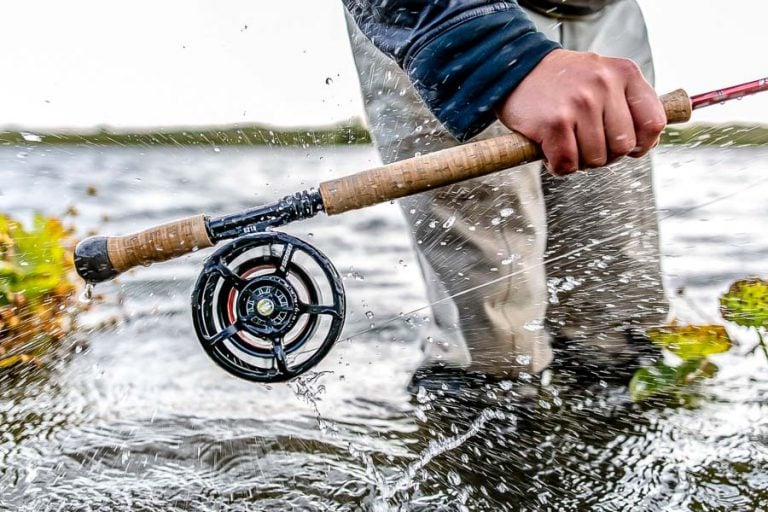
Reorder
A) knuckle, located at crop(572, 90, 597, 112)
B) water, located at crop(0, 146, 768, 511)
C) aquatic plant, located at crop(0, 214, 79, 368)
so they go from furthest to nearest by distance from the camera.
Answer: aquatic plant, located at crop(0, 214, 79, 368) < water, located at crop(0, 146, 768, 511) < knuckle, located at crop(572, 90, 597, 112)

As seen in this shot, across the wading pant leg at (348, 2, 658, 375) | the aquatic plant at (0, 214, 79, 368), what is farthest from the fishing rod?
the aquatic plant at (0, 214, 79, 368)

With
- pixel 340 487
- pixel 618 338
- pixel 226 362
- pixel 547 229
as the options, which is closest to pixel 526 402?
pixel 618 338

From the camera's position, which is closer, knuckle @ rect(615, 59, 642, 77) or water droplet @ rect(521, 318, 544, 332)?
knuckle @ rect(615, 59, 642, 77)

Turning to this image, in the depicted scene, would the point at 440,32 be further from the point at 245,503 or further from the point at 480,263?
the point at 245,503

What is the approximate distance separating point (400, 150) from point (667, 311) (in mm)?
915

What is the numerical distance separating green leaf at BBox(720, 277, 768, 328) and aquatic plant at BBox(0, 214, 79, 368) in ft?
6.33

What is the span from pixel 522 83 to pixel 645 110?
8.3 inches

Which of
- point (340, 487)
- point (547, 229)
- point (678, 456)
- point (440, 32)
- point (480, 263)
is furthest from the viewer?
point (547, 229)

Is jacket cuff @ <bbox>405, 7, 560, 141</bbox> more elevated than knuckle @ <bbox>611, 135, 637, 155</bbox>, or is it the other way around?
jacket cuff @ <bbox>405, 7, 560, 141</bbox>

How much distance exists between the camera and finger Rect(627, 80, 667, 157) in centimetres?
119

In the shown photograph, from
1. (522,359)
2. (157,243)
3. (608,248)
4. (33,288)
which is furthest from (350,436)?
(33,288)

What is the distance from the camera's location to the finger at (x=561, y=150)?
1178 millimetres

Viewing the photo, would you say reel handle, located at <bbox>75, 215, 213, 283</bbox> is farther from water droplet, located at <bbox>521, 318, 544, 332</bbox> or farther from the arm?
water droplet, located at <bbox>521, 318, 544, 332</bbox>

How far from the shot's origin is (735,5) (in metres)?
2.62
